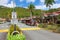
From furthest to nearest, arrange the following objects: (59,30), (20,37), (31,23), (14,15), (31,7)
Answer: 1. (31,7)
2. (31,23)
3. (59,30)
4. (14,15)
5. (20,37)

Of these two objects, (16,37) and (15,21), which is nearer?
(16,37)

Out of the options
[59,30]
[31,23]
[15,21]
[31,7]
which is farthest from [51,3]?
[15,21]

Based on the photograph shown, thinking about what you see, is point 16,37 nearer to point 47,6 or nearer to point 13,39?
point 13,39

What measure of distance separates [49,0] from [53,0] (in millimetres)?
3077

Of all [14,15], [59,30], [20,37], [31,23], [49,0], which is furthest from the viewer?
[49,0]

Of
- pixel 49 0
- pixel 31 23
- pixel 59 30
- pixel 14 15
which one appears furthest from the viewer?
pixel 49 0

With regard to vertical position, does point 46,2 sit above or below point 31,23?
above

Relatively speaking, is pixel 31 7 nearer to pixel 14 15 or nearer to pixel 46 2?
pixel 46 2

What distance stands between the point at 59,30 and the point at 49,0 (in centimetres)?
5882

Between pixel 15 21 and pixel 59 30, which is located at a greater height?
pixel 15 21

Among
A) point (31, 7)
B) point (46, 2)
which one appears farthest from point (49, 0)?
point (31, 7)

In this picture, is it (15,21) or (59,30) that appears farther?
(59,30)

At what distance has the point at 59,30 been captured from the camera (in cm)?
3841

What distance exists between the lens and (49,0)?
316 ft
